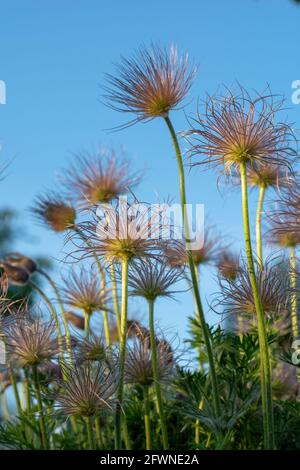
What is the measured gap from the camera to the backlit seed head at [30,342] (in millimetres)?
2869

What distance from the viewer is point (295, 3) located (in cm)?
330

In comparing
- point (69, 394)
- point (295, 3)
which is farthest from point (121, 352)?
point (295, 3)

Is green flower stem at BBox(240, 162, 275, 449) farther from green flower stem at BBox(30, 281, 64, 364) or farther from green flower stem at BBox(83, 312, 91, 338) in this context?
green flower stem at BBox(83, 312, 91, 338)

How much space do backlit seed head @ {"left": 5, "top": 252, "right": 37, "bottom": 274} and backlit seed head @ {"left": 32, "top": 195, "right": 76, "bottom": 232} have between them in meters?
0.24

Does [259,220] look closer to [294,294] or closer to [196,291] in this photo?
[294,294]

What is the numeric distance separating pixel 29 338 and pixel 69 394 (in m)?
0.43

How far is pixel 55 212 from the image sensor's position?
3.30m

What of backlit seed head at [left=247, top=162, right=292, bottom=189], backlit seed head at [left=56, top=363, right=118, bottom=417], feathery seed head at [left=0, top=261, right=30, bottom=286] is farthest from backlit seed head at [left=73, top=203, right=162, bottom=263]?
feathery seed head at [left=0, top=261, right=30, bottom=286]

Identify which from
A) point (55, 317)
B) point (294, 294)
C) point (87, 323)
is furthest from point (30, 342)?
point (294, 294)

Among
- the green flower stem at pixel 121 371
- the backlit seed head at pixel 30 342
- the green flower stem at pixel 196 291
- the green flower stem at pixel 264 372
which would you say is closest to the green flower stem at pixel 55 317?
the backlit seed head at pixel 30 342

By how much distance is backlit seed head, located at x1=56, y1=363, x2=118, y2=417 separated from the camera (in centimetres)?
242

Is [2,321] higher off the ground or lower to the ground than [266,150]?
lower

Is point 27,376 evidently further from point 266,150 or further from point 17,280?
point 266,150

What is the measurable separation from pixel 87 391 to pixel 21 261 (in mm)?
1226
